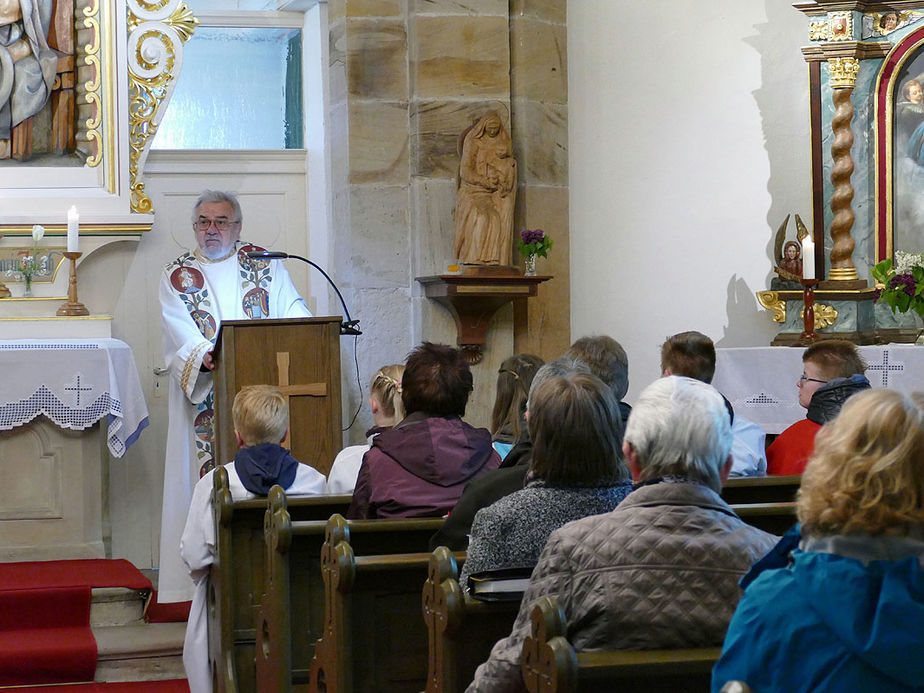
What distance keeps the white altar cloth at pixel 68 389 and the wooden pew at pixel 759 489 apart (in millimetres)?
3366

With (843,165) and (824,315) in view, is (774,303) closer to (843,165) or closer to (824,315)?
(824,315)

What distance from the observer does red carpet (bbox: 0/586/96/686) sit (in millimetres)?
5445

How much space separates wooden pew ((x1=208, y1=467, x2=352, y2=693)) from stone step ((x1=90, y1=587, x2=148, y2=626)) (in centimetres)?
158

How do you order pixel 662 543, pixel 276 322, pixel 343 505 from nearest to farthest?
pixel 662 543, pixel 343 505, pixel 276 322

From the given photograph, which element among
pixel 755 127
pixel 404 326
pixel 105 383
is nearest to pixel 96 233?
pixel 105 383

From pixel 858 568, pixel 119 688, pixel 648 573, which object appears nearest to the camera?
pixel 858 568

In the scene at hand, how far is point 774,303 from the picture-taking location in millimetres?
8008

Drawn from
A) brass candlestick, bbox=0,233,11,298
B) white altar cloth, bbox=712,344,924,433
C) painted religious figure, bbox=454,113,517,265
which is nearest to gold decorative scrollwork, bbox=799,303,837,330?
white altar cloth, bbox=712,344,924,433

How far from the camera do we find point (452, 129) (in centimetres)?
747

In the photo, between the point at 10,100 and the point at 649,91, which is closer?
the point at 10,100

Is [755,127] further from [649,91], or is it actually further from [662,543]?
[662,543]

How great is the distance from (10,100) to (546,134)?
2972 millimetres

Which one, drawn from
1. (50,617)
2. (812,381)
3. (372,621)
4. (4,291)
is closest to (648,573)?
(372,621)

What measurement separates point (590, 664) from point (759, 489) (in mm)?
2132
